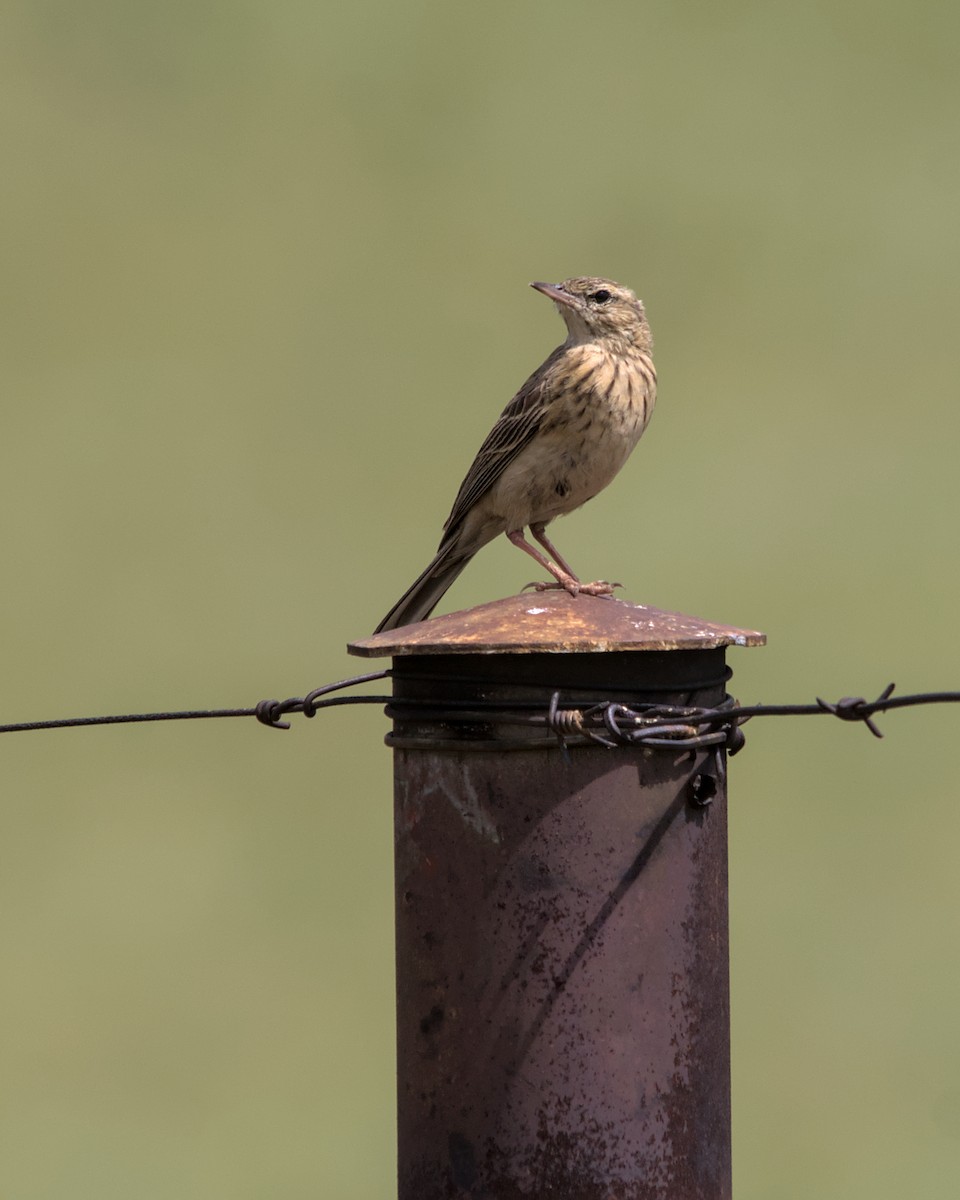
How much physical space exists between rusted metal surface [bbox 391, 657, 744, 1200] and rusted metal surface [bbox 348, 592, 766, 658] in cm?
5

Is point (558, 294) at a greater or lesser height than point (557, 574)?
greater

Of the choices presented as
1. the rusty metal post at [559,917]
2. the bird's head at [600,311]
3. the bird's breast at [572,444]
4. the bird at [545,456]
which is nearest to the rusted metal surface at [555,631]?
the rusty metal post at [559,917]

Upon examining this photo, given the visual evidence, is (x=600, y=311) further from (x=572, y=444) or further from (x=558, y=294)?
(x=572, y=444)

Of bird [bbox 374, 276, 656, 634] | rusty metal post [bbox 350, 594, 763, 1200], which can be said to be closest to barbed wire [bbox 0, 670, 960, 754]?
rusty metal post [bbox 350, 594, 763, 1200]

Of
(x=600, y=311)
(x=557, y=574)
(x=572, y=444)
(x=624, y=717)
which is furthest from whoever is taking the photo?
(x=600, y=311)

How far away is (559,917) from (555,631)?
491mm

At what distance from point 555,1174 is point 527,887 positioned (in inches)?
19.7

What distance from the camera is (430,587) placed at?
525 centimetres

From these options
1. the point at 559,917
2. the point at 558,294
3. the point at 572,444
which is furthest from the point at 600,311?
the point at 559,917

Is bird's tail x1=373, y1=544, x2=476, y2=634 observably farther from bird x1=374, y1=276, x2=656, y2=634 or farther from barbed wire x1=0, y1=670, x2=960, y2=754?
barbed wire x1=0, y1=670, x2=960, y2=754

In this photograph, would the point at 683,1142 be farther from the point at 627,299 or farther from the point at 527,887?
the point at 627,299

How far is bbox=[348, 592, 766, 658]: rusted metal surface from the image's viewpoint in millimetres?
2752

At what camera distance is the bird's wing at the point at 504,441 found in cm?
514

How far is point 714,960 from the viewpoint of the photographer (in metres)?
2.92
